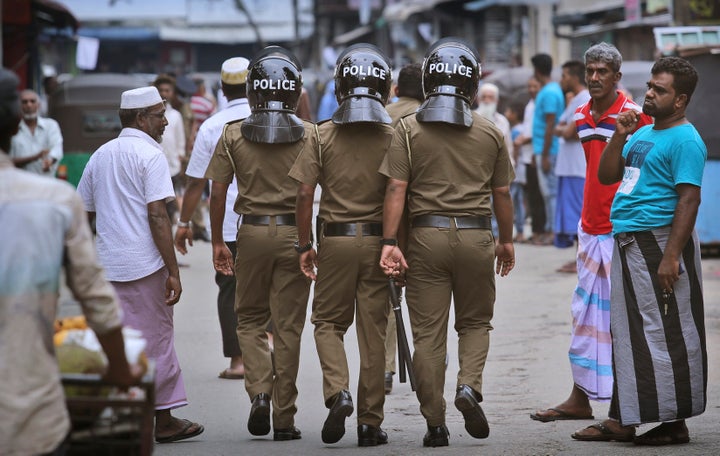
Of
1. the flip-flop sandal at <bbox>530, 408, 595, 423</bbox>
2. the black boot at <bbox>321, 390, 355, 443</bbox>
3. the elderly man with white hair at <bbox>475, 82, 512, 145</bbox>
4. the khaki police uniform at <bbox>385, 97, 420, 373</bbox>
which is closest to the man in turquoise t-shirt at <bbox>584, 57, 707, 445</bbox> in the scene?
the flip-flop sandal at <bbox>530, 408, 595, 423</bbox>

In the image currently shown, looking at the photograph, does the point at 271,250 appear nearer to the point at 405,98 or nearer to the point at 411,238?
the point at 411,238

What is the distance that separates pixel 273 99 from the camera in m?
7.34

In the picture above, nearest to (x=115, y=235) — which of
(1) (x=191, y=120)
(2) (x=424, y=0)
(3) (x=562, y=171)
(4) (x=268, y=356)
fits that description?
(4) (x=268, y=356)

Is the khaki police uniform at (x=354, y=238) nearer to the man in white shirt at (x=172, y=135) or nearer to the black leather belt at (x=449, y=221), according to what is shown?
the black leather belt at (x=449, y=221)

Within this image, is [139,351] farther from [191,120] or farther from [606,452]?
[191,120]

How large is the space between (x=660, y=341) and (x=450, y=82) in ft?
5.33

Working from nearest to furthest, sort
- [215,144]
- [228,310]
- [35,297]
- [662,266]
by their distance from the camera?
1. [35,297]
2. [662,266]
3. [215,144]
4. [228,310]

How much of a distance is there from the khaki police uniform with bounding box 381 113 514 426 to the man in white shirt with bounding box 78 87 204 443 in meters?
1.17

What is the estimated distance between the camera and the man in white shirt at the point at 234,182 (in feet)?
26.6

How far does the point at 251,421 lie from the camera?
718cm

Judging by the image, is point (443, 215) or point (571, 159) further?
point (571, 159)

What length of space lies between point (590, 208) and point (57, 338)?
12.7ft

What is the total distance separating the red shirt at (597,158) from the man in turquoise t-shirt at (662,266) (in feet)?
2.33

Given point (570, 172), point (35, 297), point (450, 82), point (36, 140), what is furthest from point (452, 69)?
point (36, 140)
